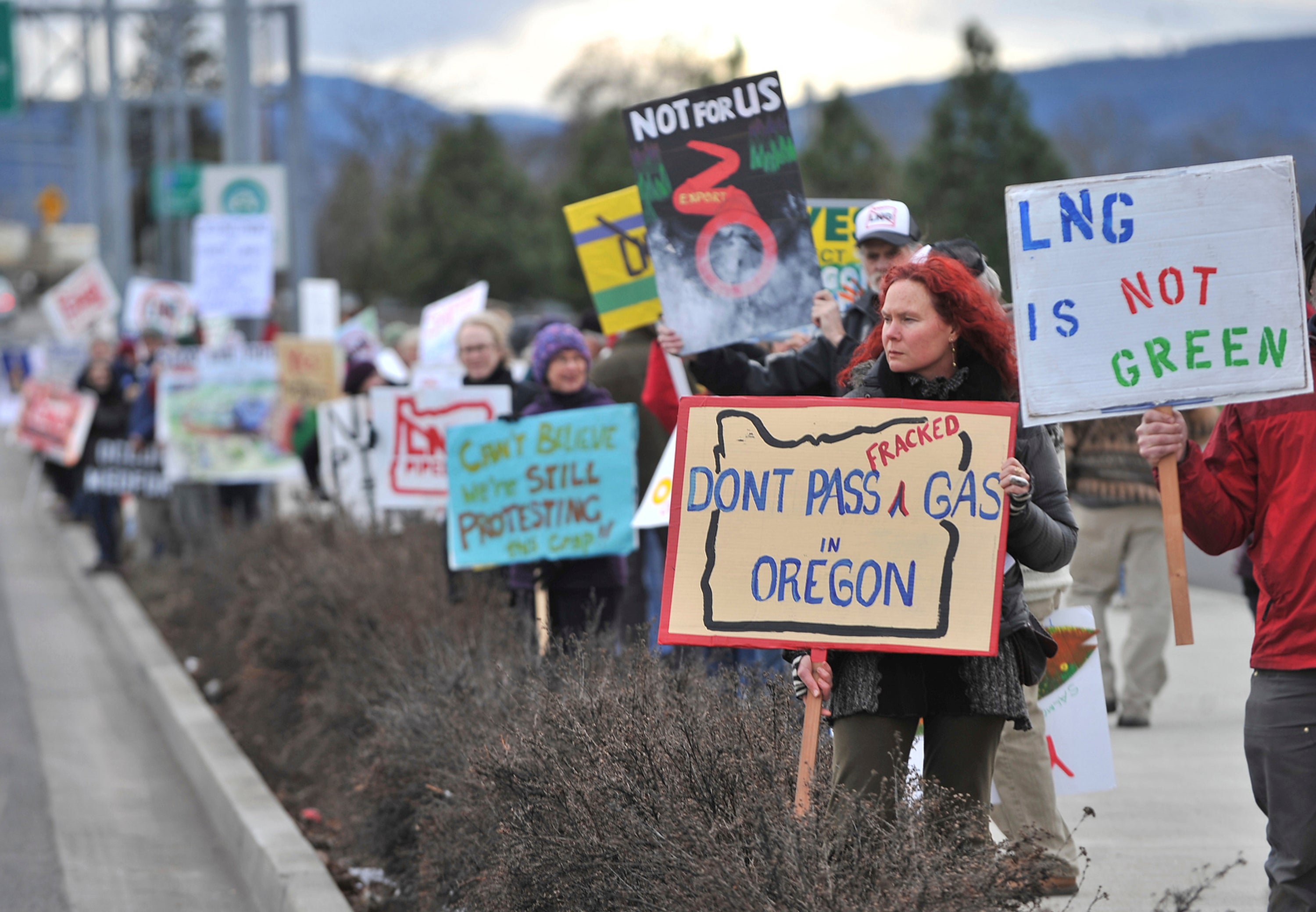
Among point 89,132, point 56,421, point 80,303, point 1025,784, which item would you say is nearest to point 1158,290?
point 1025,784

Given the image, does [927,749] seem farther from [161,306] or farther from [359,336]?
[161,306]

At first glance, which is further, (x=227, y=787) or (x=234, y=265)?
(x=234, y=265)

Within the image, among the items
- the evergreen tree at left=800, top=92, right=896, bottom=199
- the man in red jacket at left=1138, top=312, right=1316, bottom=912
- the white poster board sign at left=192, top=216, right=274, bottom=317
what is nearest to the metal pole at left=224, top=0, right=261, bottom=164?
the white poster board sign at left=192, top=216, right=274, bottom=317

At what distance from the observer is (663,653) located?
5.16 metres

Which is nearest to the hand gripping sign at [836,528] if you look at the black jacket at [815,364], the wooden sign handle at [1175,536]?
the wooden sign handle at [1175,536]

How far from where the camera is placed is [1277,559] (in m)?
3.41

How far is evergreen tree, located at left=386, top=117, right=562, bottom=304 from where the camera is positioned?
40.7 m

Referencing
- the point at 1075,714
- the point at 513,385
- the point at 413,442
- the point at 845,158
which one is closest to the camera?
the point at 1075,714


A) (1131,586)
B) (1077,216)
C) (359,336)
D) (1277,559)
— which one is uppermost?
(359,336)

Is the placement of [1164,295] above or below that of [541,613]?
above

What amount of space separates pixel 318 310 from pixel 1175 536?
41.2ft

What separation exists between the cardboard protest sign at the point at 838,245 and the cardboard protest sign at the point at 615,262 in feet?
2.55

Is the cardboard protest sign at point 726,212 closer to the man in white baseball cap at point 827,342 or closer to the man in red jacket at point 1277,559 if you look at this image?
the man in white baseball cap at point 827,342

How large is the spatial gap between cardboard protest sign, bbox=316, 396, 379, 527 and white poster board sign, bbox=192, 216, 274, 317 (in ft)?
12.1
